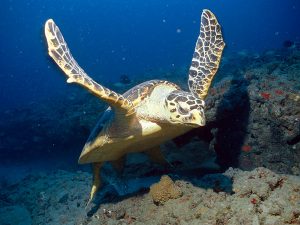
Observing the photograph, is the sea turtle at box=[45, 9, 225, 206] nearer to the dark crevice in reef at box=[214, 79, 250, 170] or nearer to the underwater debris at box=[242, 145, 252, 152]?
the dark crevice in reef at box=[214, 79, 250, 170]

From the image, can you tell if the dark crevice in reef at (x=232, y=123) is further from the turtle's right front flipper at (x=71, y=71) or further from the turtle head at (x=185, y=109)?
the turtle's right front flipper at (x=71, y=71)

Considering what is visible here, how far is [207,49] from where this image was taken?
4699mm

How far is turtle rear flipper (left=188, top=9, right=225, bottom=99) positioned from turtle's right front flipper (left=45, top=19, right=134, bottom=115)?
1.63 m

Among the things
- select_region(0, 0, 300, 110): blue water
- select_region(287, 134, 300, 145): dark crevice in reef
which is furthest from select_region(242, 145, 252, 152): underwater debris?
select_region(0, 0, 300, 110): blue water

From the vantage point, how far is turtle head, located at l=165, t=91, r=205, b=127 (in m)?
3.13

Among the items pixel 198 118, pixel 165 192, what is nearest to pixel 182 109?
pixel 198 118

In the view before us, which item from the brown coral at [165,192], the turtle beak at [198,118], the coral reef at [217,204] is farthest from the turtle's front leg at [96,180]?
the turtle beak at [198,118]

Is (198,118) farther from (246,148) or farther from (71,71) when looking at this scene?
(246,148)

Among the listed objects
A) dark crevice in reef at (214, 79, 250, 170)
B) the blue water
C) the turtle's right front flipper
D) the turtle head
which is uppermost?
the blue water

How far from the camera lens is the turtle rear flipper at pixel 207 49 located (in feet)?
14.9

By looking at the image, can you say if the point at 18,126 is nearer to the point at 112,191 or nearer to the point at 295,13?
the point at 112,191

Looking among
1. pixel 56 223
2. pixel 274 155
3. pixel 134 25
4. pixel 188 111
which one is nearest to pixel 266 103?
pixel 274 155

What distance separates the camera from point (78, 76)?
3162mm

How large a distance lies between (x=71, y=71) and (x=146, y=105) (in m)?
1.17
